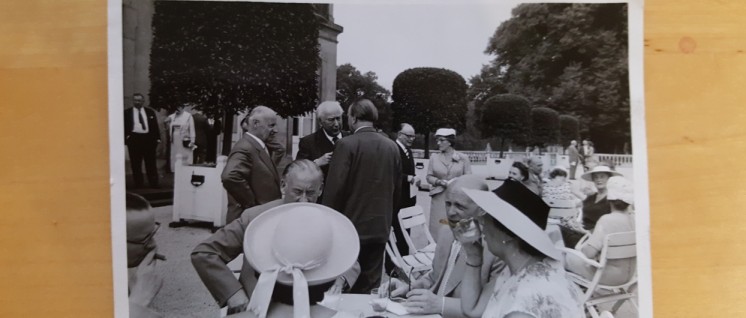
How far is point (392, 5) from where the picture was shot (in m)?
0.66

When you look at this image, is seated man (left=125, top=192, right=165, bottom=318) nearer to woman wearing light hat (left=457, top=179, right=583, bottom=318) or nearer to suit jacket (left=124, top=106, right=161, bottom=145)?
suit jacket (left=124, top=106, right=161, bottom=145)

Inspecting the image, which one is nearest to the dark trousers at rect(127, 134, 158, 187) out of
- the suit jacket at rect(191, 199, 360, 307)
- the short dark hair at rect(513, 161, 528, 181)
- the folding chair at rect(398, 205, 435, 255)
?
the suit jacket at rect(191, 199, 360, 307)

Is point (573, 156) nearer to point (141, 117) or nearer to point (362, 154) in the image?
point (362, 154)

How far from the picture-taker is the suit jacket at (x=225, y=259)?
645mm

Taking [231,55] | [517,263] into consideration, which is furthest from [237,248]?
[517,263]

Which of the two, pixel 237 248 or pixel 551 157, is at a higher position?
pixel 551 157

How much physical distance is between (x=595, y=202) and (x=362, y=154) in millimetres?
295

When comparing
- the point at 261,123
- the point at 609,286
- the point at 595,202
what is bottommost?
the point at 609,286

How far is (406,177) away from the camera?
2.16ft

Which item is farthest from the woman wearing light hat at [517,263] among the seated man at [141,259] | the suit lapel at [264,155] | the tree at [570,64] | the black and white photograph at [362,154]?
the seated man at [141,259]

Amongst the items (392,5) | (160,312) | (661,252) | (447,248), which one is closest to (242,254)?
(160,312)

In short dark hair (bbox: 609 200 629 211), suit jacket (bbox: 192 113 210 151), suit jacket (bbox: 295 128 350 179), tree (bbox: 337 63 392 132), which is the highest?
tree (bbox: 337 63 392 132)

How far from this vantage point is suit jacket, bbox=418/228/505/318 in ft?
2.10

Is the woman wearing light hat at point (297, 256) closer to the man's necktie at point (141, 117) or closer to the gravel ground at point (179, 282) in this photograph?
the gravel ground at point (179, 282)
